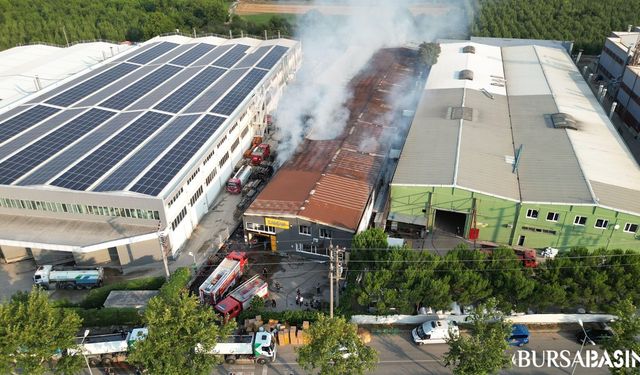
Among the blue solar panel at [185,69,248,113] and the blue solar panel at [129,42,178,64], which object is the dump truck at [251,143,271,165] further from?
the blue solar panel at [129,42,178,64]

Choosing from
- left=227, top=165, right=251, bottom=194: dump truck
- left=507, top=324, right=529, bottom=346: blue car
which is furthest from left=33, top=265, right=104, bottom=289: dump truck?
left=507, top=324, right=529, bottom=346: blue car

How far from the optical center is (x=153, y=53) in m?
52.3

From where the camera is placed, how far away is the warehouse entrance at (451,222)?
1241 inches

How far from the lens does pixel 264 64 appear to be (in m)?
47.9

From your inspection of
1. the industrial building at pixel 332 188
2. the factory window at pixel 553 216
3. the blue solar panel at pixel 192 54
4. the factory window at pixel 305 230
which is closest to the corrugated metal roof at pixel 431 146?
the industrial building at pixel 332 188

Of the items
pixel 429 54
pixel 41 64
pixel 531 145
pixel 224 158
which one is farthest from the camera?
pixel 41 64

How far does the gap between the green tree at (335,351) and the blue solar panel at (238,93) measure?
22.5m

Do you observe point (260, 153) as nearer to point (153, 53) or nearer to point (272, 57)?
point (272, 57)

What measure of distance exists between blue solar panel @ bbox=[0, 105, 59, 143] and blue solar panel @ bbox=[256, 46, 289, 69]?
1954 centimetres

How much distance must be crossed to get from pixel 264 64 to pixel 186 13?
36987 millimetres

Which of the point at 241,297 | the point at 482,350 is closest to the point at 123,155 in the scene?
the point at 241,297

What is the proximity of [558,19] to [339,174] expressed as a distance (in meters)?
58.1

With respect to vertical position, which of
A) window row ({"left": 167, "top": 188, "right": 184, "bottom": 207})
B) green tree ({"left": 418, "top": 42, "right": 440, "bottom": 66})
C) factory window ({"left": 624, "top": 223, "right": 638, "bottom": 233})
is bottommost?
factory window ({"left": 624, "top": 223, "right": 638, "bottom": 233})

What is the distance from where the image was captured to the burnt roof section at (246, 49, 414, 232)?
28.5 metres
